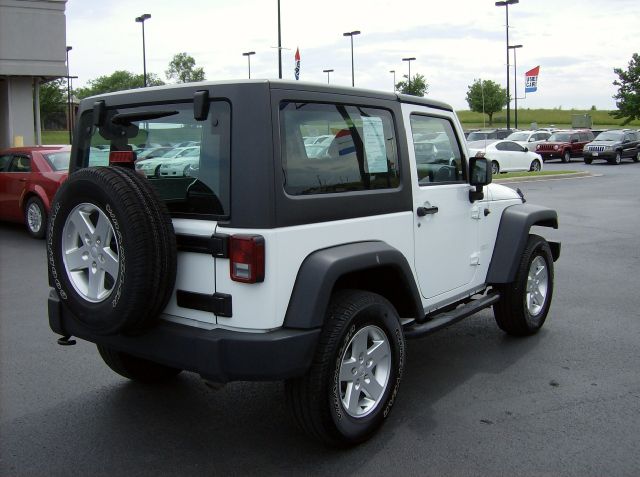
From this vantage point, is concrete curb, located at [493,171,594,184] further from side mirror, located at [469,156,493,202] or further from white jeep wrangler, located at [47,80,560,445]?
white jeep wrangler, located at [47,80,560,445]

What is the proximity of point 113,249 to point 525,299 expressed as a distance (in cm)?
337

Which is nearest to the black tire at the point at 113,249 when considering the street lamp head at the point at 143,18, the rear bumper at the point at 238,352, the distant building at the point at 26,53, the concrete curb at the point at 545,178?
the rear bumper at the point at 238,352

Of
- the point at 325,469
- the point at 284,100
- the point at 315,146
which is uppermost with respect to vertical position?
the point at 284,100

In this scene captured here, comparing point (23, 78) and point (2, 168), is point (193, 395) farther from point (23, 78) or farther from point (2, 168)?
point (23, 78)

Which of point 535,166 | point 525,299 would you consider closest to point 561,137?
point 535,166

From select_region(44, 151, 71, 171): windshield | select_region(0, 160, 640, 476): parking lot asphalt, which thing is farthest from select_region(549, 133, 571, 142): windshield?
select_region(0, 160, 640, 476): parking lot asphalt

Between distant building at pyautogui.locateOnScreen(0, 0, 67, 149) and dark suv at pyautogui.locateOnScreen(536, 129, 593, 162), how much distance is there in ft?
82.2

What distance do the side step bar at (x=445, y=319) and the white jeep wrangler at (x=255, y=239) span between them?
1.4 inches

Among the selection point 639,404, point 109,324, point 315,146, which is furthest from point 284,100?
point 639,404

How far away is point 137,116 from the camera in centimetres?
368

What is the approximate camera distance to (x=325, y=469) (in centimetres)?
338

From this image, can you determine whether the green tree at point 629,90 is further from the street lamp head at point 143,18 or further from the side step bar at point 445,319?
the side step bar at point 445,319

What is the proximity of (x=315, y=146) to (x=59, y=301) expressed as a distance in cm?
174

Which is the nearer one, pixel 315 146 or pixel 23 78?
pixel 315 146
